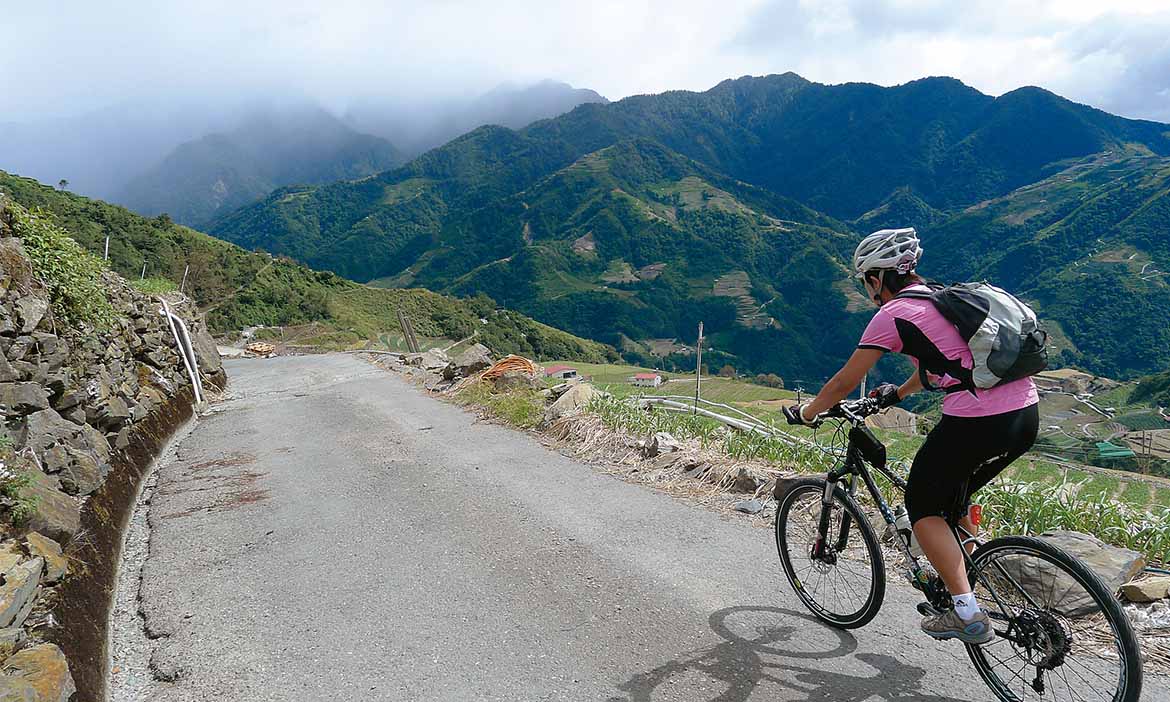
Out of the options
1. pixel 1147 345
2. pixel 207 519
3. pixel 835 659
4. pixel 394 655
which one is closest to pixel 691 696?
pixel 835 659

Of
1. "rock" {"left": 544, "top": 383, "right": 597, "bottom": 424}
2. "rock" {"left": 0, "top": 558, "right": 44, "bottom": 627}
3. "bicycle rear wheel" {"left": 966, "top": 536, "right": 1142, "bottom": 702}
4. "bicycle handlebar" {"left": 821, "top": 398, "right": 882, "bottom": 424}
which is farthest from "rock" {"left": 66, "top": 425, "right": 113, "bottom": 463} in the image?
"bicycle rear wheel" {"left": 966, "top": 536, "right": 1142, "bottom": 702}

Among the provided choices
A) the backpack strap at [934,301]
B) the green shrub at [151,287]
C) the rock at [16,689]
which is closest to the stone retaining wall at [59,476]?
the rock at [16,689]

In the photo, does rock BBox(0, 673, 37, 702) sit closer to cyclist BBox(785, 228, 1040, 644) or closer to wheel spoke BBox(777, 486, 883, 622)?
cyclist BBox(785, 228, 1040, 644)

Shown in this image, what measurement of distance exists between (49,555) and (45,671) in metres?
1.35

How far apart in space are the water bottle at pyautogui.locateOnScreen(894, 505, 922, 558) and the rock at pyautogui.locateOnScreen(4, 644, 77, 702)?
4.06 m

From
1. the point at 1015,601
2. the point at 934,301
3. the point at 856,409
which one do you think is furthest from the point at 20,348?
the point at 1015,601

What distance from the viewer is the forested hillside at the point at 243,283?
5806 cm

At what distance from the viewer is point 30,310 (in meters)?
5.61

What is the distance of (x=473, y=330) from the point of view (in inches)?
2881

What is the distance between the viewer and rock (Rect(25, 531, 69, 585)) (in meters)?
3.75

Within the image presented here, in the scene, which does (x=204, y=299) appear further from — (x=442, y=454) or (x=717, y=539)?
(x=717, y=539)

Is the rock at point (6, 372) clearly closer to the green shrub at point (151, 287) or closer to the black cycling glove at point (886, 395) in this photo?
the black cycling glove at point (886, 395)

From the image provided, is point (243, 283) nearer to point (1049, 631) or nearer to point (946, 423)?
point (946, 423)

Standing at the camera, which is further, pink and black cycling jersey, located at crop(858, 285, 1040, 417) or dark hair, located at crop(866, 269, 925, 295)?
dark hair, located at crop(866, 269, 925, 295)
